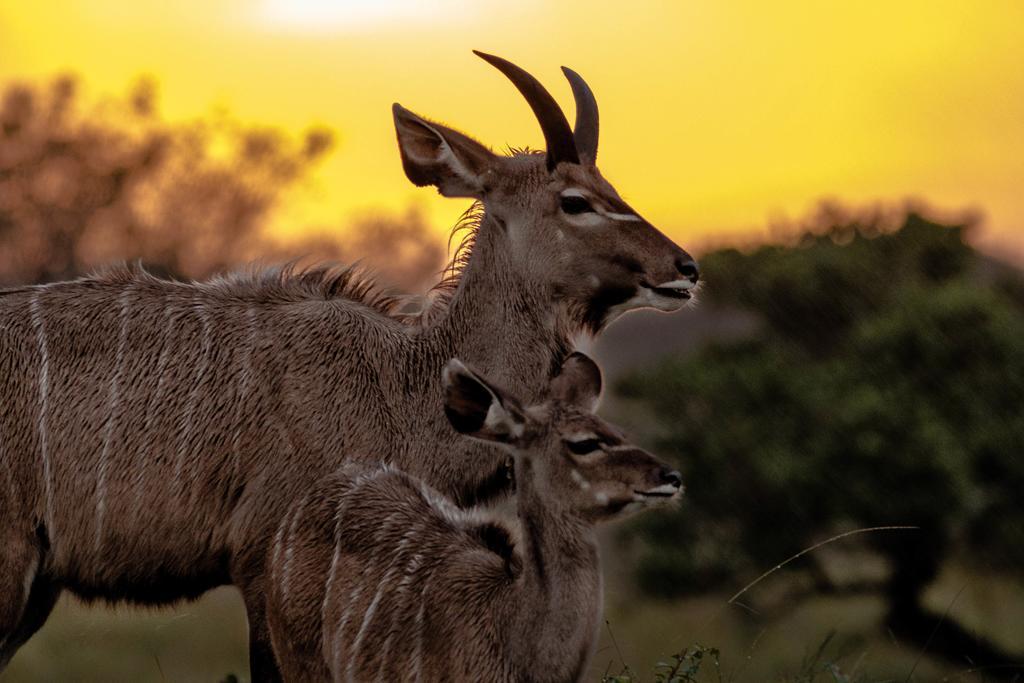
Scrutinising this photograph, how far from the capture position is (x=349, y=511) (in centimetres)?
550

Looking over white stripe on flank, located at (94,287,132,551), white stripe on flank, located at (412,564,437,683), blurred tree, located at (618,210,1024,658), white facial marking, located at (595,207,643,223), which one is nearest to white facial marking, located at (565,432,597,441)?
white stripe on flank, located at (412,564,437,683)

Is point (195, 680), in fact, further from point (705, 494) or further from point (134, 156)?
point (134, 156)

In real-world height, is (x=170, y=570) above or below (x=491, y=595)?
below

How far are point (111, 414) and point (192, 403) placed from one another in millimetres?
296

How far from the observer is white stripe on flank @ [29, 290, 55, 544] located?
589 centimetres

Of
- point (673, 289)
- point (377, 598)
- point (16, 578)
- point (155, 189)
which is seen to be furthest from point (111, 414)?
point (155, 189)

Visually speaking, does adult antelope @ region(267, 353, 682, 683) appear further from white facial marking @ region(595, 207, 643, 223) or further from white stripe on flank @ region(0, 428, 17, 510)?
white stripe on flank @ region(0, 428, 17, 510)

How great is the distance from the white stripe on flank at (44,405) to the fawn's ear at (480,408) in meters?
1.67

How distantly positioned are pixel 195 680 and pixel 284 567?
964 cm

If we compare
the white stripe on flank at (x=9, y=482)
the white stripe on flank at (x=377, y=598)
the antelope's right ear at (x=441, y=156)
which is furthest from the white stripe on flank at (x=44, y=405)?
the antelope's right ear at (x=441, y=156)

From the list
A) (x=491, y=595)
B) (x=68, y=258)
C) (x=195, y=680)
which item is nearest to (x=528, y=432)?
(x=491, y=595)

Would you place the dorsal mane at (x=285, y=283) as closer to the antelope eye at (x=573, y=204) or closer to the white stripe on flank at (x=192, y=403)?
the white stripe on flank at (x=192, y=403)

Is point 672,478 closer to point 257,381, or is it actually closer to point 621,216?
point 621,216

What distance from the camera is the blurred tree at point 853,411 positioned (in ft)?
64.6
